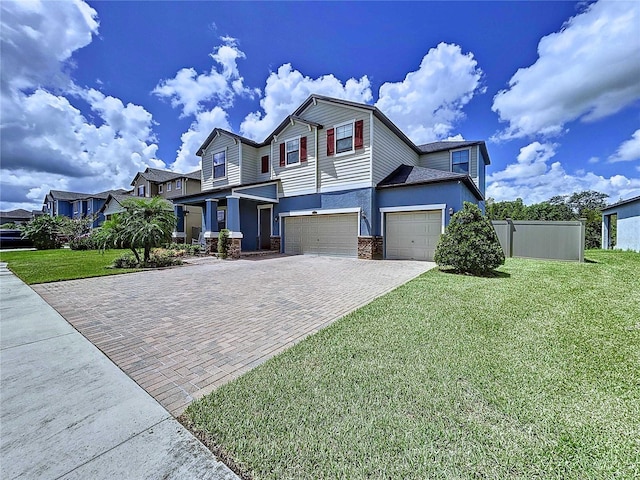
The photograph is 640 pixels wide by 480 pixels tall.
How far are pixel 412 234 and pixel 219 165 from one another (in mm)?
14477

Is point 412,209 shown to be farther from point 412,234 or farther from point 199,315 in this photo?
point 199,315

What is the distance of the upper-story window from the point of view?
1304 centimetres

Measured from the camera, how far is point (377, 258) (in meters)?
13.0

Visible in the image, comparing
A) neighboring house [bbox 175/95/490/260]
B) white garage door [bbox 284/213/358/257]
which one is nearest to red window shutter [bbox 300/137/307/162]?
neighboring house [bbox 175/95/490/260]

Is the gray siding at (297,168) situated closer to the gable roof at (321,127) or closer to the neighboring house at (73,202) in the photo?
the gable roof at (321,127)

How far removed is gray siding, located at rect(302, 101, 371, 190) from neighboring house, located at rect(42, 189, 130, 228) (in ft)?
110

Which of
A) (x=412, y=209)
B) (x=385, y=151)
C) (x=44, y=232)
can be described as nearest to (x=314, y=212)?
(x=385, y=151)

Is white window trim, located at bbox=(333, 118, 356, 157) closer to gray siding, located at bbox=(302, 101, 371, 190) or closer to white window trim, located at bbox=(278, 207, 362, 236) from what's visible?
gray siding, located at bbox=(302, 101, 371, 190)

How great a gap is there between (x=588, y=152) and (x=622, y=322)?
2912 cm

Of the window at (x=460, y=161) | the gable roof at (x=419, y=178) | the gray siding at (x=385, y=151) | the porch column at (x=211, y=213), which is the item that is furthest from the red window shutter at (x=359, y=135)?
the porch column at (x=211, y=213)

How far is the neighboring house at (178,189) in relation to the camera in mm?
19717

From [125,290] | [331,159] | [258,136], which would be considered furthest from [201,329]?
[258,136]

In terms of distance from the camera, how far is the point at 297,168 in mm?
15297

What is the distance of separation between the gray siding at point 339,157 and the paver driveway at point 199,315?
5894 millimetres
